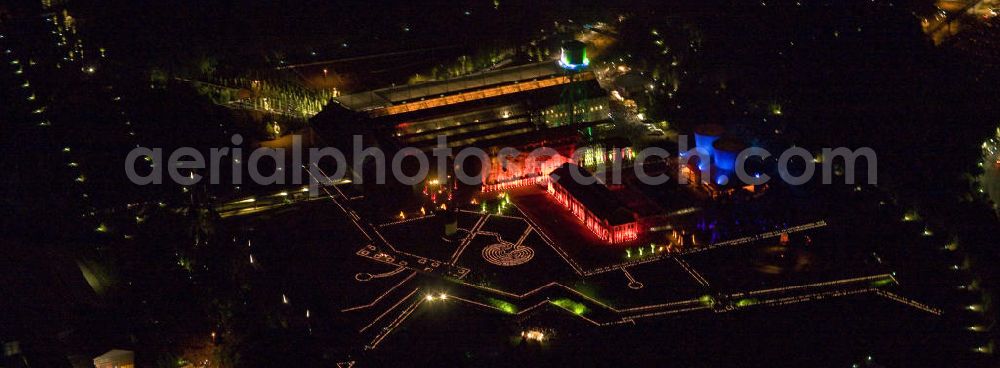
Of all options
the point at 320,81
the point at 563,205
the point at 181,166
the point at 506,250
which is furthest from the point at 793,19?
the point at 181,166

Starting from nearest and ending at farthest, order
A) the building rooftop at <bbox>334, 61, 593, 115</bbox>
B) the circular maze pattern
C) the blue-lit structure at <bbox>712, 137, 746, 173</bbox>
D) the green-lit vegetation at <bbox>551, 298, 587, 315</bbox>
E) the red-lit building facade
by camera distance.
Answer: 1. the green-lit vegetation at <bbox>551, 298, 587, 315</bbox>
2. the circular maze pattern
3. the red-lit building facade
4. the blue-lit structure at <bbox>712, 137, 746, 173</bbox>
5. the building rooftop at <bbox>334, 61, 593, 115</bbox>

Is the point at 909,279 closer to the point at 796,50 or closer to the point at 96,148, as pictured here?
the point at 796,50

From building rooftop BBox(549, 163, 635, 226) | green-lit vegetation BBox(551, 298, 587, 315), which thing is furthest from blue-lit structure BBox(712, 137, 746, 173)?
green-lit vegetation BBox(551, 298, 587, 315)

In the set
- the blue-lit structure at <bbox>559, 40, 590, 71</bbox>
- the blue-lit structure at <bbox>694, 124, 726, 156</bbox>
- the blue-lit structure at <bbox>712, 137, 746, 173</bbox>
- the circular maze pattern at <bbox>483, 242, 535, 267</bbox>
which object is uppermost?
the blue-lit structure at <bbox>559, 40, 590, 71</bbox>

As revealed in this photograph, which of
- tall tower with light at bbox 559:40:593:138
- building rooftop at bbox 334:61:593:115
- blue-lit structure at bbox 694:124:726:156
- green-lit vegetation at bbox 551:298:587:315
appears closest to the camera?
→ green-lit vegetation at bbox 551:298:587:315

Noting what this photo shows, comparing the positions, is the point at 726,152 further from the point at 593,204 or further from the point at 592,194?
the point at 593,204

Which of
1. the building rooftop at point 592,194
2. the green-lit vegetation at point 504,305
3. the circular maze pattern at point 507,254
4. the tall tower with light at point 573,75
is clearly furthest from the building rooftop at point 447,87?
the green-lit vegetation at point 504,305

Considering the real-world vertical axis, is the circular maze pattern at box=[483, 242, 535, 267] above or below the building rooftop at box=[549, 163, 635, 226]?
below

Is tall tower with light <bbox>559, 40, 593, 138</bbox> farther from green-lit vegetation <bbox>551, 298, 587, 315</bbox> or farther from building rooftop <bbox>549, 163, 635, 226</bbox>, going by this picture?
green-lit vegetation <bbox>551, 298, 587, 315</bbox>
